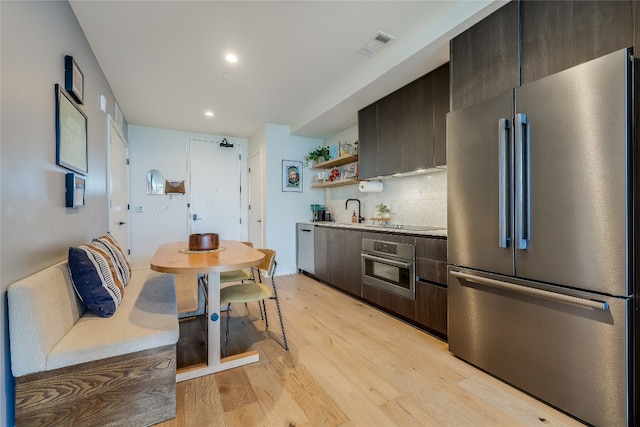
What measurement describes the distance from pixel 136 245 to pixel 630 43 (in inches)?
232

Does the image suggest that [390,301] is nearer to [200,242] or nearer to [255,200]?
[200,242]

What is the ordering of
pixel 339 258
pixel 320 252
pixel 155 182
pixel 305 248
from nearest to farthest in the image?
1. pixel 339 258
2. pixel 320 252
3. pixel 305 248
4. pixel 155 182

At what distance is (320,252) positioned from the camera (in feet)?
13.5

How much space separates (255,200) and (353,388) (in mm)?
3991

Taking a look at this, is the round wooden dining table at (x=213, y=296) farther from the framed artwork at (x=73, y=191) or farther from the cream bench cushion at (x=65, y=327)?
the framed artwork at (x=73, y=191)

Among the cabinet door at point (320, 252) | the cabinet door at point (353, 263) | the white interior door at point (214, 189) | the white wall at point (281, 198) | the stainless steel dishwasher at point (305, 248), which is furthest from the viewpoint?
the white interior door at point (214, 189)

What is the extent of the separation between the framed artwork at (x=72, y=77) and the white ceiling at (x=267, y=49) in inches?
17.7

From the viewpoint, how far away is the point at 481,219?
186 centimetres

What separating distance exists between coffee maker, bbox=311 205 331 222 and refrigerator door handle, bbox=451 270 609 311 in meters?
2.94

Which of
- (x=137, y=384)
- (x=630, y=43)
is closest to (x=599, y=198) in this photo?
(x=630, y=43)

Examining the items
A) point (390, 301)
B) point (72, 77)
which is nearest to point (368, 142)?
point (390, 301)

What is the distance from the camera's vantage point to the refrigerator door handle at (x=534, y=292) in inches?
53.5

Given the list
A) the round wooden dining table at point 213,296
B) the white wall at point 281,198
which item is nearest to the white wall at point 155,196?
the white wall at point 281,198

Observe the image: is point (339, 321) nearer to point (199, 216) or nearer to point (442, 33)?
point (442, 33)
